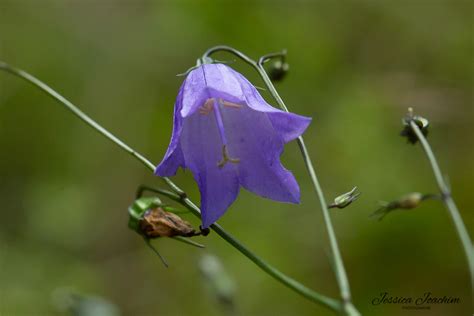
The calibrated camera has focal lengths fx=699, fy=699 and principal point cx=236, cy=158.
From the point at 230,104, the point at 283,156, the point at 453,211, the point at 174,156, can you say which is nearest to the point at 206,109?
the point at 230,104

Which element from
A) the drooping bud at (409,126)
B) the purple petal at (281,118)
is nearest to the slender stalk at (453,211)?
the drooping bud at (409,126)

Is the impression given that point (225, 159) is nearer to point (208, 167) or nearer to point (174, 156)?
point (208, 167)

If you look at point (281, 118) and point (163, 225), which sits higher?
point (281, 118)

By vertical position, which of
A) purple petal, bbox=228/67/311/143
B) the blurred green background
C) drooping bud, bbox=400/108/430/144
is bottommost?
the blurred green background

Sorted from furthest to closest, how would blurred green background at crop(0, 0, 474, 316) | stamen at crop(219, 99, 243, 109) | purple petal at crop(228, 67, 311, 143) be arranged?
1. blurred green background at crop(0, 0, 474, 316)
2. stamen at crop(219, 99, 243, 109)
3. purple petal at crop(228, 67, 311, 143)

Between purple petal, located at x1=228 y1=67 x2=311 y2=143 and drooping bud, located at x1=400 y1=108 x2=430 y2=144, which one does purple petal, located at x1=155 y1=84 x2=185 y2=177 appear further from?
drooping bud, located at x1=400 y1=108 x2=430 y2=144

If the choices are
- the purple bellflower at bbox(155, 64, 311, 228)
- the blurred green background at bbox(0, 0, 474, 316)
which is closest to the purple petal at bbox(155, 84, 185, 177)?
the purple bellflower at bbox(155, 64, 311, 228)
